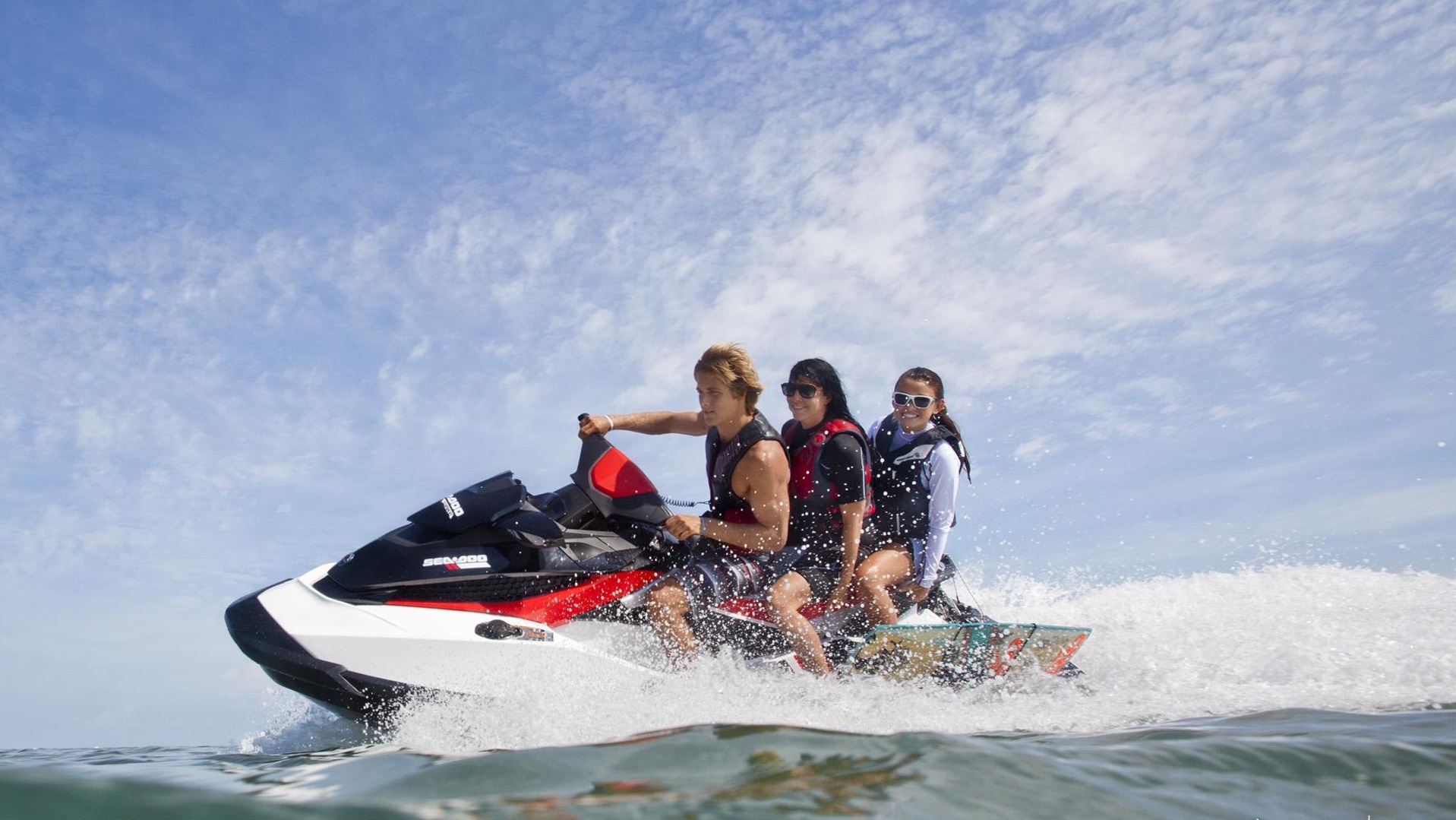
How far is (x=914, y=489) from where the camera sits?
15.7 feet

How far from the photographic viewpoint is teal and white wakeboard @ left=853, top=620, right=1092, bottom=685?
14.2 feet

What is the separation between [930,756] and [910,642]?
1.93 m

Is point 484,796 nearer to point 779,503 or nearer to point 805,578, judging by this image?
point 779,503

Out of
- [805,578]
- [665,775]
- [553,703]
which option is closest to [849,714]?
[805,578]

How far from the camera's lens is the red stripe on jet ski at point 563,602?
12.2ft

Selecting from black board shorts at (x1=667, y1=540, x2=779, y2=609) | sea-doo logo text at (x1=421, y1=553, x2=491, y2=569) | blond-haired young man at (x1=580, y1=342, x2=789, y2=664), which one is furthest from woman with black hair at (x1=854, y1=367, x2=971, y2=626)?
sea-doo logo text at (x1=421, y1=553, x2=491, y2=569)

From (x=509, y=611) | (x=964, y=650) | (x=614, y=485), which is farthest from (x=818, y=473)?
(x=509, y=611)

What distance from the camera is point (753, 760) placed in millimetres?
2367

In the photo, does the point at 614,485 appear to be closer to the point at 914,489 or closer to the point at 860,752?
the point at 914,489

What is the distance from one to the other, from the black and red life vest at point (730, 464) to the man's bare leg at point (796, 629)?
373 millimetres

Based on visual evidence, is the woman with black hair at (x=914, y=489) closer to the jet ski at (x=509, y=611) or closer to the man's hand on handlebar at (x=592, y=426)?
the jet ski at (x=509, y=611)

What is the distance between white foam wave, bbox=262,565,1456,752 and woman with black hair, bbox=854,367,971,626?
0.55m

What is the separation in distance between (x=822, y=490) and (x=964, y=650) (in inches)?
46.6

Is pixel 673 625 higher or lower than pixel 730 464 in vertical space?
lower
